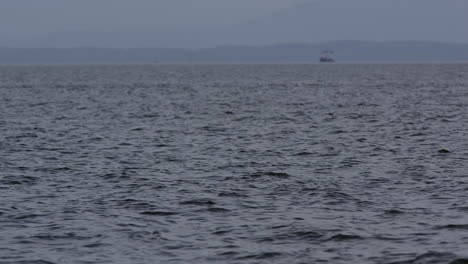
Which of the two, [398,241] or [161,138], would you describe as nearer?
[398,241]

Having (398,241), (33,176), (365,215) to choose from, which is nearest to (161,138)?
(33,176)

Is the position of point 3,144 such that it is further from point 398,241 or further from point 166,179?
point 398,241

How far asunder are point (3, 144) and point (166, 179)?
13049mm

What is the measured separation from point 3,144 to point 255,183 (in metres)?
15.5

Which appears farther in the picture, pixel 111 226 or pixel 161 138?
pixel 161 138

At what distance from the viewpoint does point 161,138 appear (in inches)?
1588

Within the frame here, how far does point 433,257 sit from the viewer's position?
1708 cm

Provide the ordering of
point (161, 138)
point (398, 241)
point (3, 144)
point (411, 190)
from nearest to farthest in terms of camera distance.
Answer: point (398, 241), point (411, 190), point (3, 144), point (161, 138)

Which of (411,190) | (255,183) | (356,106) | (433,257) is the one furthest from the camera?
(356,106)

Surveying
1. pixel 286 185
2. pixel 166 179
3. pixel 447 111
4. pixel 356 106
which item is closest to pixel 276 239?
pixel 286 185

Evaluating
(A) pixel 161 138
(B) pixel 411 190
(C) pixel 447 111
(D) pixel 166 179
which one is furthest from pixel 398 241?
(C) pixel 447 111

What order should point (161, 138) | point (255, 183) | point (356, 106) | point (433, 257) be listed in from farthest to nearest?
point (356, 106)
point (161, 138)
point (255, 183)
point (433, 257)

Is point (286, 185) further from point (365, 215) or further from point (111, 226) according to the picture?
point (111, 226)

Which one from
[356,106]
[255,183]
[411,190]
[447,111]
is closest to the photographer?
[411,190]
